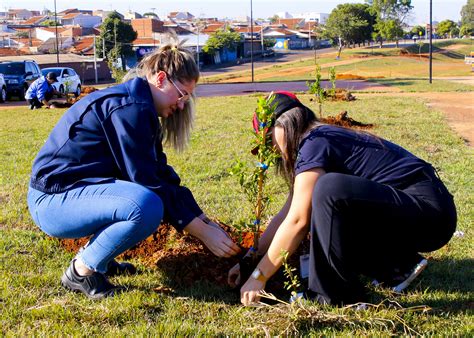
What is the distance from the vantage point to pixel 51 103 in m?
17.7

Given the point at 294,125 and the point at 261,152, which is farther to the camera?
the point at 261,152

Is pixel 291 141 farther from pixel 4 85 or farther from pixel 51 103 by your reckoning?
pixel 4 85

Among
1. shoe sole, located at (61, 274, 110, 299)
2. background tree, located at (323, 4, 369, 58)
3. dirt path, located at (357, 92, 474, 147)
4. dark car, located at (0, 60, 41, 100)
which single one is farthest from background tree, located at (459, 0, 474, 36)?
shoe sole, located at (61, 274, 110, 299)

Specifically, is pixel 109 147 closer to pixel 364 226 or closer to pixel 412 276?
pixel 364 226

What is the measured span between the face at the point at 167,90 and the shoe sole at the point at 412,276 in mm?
1547

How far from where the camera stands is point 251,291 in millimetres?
3158

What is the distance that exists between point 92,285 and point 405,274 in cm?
170

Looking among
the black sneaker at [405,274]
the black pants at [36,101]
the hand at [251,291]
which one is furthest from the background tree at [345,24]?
the hand at [251,291]

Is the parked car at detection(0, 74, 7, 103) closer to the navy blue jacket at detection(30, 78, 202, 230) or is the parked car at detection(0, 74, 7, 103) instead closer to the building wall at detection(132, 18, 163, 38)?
the navy blue jacket at detection(30, 78, 202, 230)

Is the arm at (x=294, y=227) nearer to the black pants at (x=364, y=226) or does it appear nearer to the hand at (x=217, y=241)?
the black pants at (x=364, y=226)

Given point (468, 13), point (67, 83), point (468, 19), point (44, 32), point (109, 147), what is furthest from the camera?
point (468, 13)

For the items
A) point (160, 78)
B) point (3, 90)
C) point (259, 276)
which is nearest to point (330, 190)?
point (259, 276)

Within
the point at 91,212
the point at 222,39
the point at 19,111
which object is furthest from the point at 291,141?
the point at 222,39

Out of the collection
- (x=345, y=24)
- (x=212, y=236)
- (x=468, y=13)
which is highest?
(x=468, y=13)
